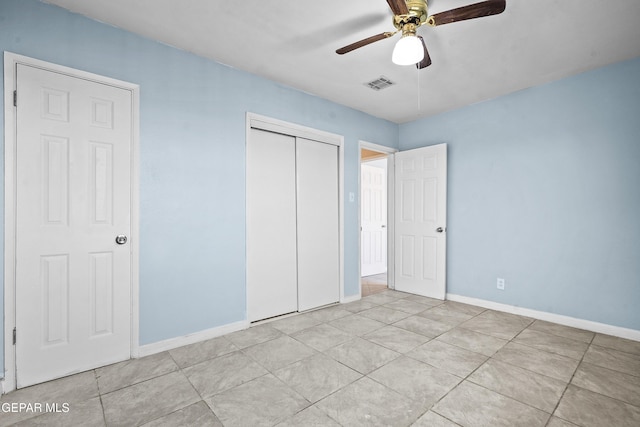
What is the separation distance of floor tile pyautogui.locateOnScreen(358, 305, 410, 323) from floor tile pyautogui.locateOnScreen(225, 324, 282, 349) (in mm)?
1119

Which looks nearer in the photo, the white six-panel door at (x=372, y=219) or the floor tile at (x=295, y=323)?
the floor tile at (x=295, y=323)

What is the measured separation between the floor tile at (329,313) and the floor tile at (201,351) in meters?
1.08

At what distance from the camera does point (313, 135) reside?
368cm

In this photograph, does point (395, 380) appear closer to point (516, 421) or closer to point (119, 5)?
point (516, 421)

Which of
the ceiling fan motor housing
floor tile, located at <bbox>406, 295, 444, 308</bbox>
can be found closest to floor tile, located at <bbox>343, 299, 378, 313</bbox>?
floor tile, located at <bbox>406, 295, 444, 308</bbox>

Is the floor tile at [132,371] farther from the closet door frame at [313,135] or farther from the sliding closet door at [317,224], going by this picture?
the sliding closet door at [317,224]

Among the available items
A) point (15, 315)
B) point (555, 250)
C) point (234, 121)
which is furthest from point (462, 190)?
point (15, 315)

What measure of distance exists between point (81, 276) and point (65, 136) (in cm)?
103

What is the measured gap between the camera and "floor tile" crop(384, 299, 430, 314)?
3.65 metres

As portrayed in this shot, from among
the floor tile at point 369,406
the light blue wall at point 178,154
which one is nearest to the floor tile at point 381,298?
the light blue wall at point 178,154

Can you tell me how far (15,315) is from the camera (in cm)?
196

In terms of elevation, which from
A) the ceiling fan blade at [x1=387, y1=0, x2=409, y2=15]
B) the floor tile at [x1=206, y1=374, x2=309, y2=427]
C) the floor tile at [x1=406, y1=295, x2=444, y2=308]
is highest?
the ceiling fan blade at [x1=387, y1=0, x2=409, y2=15]

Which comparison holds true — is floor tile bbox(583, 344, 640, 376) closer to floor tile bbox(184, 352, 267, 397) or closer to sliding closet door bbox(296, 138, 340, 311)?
sliding closet door bbox(296, 138, 340, 311)

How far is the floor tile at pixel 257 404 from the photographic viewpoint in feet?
5.57
